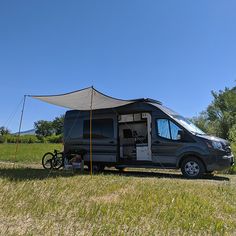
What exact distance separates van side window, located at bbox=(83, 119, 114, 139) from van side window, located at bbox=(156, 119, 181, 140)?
1.86 m

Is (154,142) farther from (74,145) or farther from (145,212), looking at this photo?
(145,212)

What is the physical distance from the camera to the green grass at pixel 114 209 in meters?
4.11

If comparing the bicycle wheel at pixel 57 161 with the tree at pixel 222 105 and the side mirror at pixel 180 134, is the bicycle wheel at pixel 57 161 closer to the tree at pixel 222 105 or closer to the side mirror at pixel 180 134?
the side mirror at pixel 180 134

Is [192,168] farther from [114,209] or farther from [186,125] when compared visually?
[114,209]

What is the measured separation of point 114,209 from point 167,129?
543 cm

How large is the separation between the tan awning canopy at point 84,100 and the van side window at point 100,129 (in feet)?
2.09

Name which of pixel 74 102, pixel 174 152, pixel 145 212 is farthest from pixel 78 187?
pixel 74 102

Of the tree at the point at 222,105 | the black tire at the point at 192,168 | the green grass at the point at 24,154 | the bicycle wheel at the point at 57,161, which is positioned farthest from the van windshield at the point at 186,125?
the tree at the point at 222,105

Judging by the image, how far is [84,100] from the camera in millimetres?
10719

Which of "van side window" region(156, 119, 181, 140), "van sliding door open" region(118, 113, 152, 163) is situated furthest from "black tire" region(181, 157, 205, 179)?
"van sliding door open" region(118, 113, 152, 163)

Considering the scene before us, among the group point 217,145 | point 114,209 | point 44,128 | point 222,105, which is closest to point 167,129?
point 217,145

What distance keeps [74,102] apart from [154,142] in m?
3.09

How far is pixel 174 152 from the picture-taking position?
389 inches

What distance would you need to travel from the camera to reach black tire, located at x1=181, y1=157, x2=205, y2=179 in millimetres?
9492
